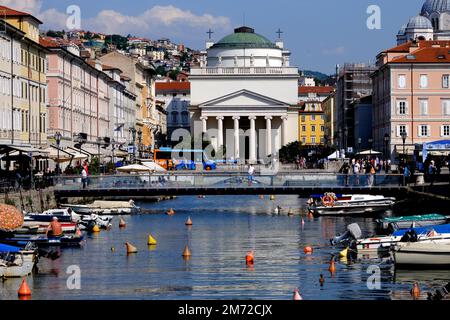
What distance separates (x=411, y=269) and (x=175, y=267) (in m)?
7.60

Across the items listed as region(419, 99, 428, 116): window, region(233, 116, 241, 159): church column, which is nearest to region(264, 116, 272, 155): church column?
region(233, 116, 241, 159): church column

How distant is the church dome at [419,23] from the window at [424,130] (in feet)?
202

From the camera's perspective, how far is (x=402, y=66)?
352 feet

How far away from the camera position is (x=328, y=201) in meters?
61.6

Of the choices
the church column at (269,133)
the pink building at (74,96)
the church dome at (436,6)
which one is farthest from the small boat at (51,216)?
the church dome at (436,6)

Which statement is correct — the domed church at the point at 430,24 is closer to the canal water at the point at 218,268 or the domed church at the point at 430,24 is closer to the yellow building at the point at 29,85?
the yellow building at the point at 29,85

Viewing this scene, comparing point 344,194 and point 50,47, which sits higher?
point 50,47

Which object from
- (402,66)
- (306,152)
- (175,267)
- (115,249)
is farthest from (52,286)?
(306,152)

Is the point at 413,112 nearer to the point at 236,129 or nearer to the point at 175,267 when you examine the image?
the point at 236,129

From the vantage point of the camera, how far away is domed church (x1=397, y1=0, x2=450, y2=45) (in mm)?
166000

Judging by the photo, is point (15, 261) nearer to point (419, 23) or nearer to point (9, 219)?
point (9, 219)

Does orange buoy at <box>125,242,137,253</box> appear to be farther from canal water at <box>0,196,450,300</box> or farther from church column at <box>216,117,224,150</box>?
church column at <box>216,117,224,150</box>

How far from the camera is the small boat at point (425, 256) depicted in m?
31.7

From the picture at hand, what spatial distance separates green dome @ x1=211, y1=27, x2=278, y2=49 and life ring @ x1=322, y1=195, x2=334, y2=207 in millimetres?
110839
